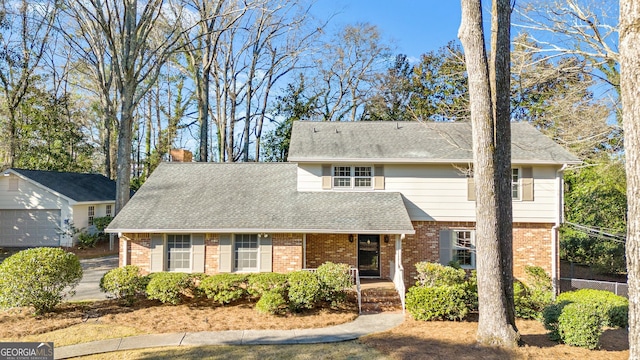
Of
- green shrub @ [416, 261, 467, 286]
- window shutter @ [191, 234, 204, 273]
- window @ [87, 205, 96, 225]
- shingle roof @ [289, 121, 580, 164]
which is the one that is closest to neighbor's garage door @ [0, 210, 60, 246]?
window @ [87, 205, 96, 225]

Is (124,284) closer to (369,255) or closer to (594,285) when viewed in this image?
(369,255)

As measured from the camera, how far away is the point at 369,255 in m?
12.7

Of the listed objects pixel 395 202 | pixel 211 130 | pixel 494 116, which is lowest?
pixel 395 202

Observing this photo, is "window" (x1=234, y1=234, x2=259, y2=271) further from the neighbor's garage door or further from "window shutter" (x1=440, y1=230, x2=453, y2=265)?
the neighbor's garage door

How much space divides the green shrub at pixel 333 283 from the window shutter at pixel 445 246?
166 inches

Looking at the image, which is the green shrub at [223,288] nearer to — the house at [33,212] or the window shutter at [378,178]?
the window shutter at [378,178]

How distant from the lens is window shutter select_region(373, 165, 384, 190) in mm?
12641

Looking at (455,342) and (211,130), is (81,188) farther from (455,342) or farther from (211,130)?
(455,342)

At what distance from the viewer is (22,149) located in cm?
2425

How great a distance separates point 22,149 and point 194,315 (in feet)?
79.1

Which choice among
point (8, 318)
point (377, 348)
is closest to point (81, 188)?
point (8, 318)

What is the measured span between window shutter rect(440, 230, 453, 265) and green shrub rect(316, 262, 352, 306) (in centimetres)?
421

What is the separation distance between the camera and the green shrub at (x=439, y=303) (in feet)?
29.7

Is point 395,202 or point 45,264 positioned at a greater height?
point 395,202
